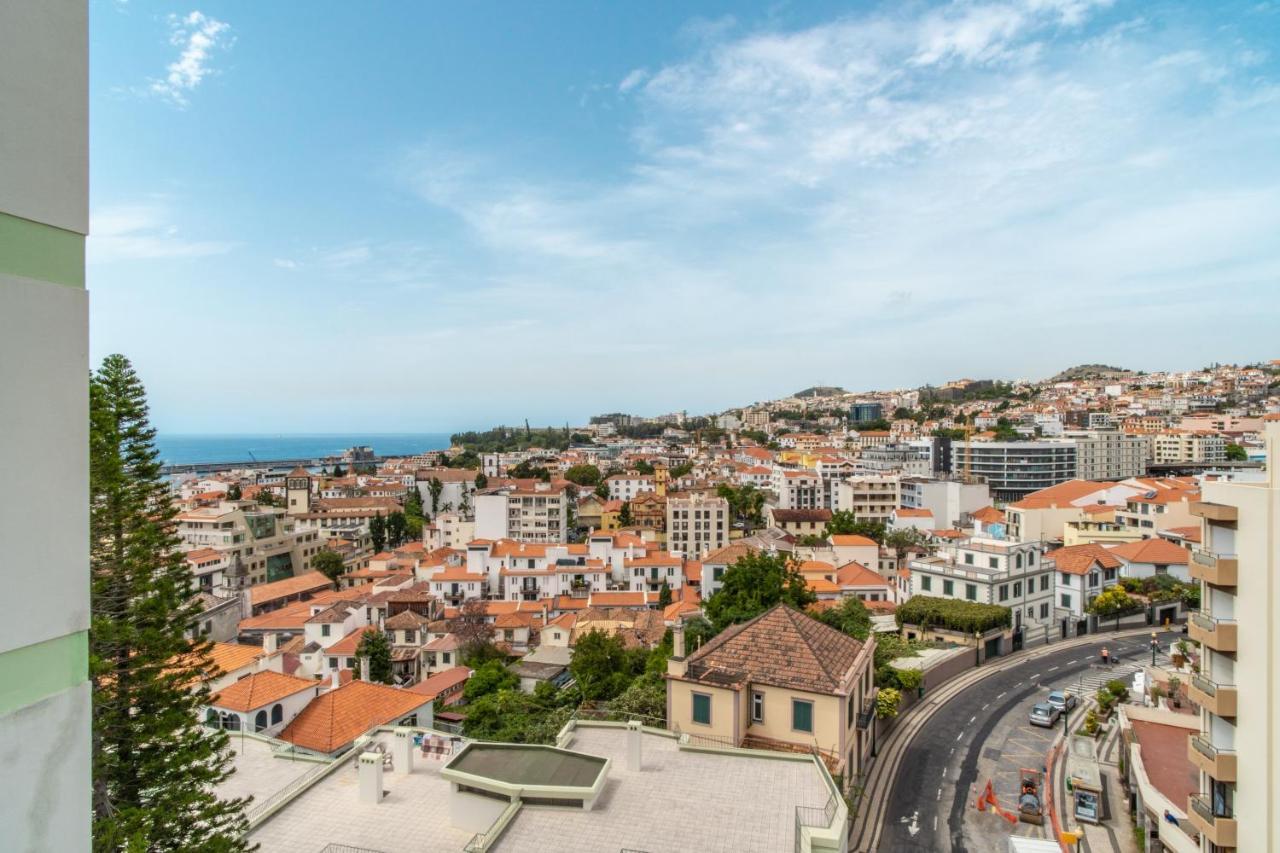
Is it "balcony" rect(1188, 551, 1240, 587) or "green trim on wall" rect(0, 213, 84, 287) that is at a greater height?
"green trim on wall" rect(0, 213, 84, 287)

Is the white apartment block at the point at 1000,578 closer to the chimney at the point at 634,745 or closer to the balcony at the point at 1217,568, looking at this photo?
the balcony at the point at 1217,568

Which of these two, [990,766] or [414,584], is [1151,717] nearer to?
[990,766]

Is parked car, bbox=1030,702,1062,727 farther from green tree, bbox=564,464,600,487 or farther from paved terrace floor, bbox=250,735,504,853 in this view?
green tree, bbox=564,464,600,487

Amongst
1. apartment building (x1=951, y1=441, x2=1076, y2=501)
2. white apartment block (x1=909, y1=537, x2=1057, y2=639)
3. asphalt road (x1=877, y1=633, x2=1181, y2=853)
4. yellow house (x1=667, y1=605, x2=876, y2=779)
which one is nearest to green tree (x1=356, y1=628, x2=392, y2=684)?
yellow house (x1=667, y1=605, x2=876, y2=779)

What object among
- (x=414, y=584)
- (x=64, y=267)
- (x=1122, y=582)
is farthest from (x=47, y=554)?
(x=414, y=584)

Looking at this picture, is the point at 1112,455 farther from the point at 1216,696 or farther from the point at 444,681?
the point at 1216,696

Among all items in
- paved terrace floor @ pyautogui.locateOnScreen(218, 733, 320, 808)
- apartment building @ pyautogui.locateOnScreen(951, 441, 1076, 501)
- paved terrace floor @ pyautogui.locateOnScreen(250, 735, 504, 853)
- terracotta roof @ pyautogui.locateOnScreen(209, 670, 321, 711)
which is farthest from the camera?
apartment building @ pyautogui.locateOnScreen(951, 441, 1076, 501)

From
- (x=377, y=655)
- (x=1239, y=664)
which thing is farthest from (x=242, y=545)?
(x=1239, y=664)
